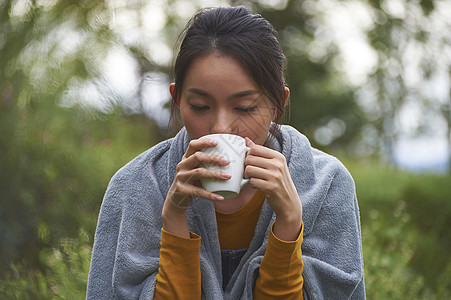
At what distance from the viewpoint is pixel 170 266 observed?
1507 millimetres

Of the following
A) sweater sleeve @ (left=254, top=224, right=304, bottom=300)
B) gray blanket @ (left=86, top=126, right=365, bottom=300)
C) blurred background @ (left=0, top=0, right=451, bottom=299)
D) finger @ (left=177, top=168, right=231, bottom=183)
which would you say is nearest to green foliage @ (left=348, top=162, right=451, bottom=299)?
blurred background @ (left=0, top=0, right=451, bottom=299)

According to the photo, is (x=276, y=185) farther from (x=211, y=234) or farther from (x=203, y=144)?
(x=211, y=234)

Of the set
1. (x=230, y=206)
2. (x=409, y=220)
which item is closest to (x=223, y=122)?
(x=230, y=206)

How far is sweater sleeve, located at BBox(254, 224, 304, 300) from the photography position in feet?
4.68

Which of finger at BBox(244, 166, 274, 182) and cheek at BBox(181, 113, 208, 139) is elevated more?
cheek at BBox(181, 113, 208, 139)

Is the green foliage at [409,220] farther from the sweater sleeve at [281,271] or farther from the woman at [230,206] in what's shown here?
the sweater sleeve at [281,271]

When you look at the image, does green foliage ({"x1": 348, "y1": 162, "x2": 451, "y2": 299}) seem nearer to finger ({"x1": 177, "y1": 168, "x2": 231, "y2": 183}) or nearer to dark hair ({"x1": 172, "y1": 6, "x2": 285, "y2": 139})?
dark hair ({"x1": 172, "y1": 6, "x2": 285, "y2": 139})

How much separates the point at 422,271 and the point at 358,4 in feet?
12.3

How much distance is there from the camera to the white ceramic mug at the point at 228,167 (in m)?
1.28

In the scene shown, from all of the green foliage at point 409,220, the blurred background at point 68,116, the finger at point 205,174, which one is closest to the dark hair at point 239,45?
the blurred background at point 68,116

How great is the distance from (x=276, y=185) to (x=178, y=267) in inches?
17.1

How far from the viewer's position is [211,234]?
1663 millimetres

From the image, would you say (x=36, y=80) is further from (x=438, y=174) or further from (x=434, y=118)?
(x=434, y=118)

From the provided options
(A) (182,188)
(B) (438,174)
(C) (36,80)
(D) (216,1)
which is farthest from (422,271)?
(C) (36,80)
